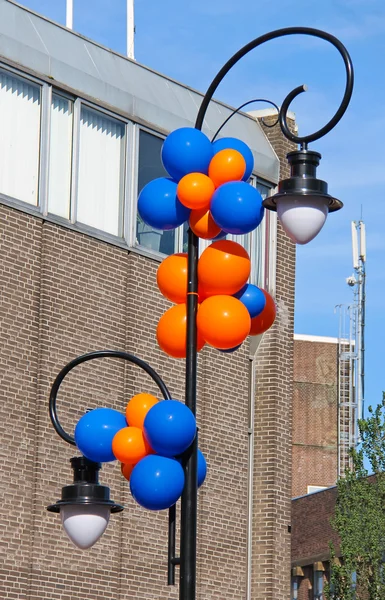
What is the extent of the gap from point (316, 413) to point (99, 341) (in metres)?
35.1

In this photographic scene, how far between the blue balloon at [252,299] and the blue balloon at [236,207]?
0.63m

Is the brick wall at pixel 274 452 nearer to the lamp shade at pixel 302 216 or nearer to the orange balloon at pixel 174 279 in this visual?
the orange balloon at pixel 174 279

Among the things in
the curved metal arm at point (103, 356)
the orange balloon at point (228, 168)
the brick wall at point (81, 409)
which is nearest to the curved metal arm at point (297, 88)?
the orange balloon at point (228, 168)

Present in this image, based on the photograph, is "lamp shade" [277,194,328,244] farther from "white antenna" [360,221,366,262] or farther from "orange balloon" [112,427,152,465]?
"white antenna" [360,221,366,262]

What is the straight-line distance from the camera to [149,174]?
21.6 metres

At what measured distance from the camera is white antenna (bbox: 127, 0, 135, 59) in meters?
22.6

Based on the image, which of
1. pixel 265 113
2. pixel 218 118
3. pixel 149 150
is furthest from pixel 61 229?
pixel 265 113

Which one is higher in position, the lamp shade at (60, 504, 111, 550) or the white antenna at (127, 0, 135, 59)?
the white antenna at (127, 0, 135, 59)

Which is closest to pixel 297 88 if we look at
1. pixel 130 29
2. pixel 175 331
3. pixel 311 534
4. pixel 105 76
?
pixel 175 331

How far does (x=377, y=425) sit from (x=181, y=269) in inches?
831

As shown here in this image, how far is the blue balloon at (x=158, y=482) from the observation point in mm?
9750

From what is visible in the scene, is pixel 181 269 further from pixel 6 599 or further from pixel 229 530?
pixel 229 530

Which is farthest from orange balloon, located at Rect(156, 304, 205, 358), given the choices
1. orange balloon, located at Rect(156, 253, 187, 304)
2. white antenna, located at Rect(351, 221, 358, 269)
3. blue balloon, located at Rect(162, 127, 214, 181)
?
white antenna, located at Rect(351, 221, 358, 269)

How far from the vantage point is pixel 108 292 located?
806 inches
